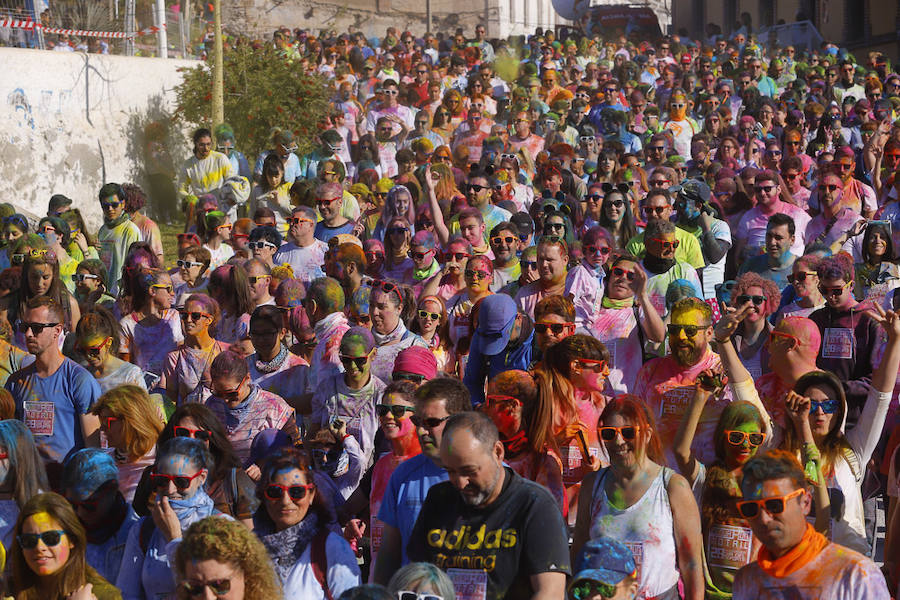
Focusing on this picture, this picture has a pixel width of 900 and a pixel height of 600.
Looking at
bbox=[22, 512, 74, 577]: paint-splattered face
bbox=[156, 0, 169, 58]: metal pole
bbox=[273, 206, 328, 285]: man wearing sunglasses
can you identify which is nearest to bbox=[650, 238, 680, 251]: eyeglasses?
bbox=[273, 206, 328, 285]: man wearing sunglasses

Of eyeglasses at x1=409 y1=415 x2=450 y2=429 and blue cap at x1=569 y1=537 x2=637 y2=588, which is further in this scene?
eyeglasses at x1=409 y1=415 x2=450 y2=429

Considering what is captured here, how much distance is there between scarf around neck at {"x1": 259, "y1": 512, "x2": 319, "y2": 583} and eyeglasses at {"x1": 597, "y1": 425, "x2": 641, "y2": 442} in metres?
1.19

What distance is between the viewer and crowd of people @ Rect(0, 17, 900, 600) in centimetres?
455

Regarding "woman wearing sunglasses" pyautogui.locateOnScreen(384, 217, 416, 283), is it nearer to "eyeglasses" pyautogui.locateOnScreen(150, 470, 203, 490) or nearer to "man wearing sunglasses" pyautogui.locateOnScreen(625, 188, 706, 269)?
"man wearing sunglasses" pyautogui.locateOnScreen(625, 188, 706, 269)

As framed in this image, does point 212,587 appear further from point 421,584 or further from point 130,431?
point 130,431

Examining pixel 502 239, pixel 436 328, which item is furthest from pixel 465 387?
pixel 502 239

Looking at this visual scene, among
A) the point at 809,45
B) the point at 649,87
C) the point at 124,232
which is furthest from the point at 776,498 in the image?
the point at 809,45

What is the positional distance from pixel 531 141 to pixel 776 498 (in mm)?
11048

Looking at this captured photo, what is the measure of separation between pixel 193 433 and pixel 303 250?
4.29m

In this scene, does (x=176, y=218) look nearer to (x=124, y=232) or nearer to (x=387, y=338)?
(x=124, y=232)

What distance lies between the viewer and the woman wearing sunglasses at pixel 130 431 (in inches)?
239

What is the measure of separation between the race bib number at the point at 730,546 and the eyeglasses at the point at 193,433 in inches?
87.6

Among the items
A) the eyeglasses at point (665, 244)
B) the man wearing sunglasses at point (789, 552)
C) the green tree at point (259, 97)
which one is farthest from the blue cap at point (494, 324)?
the green tree at point (259, 97)

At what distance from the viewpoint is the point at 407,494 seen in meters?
5.11
